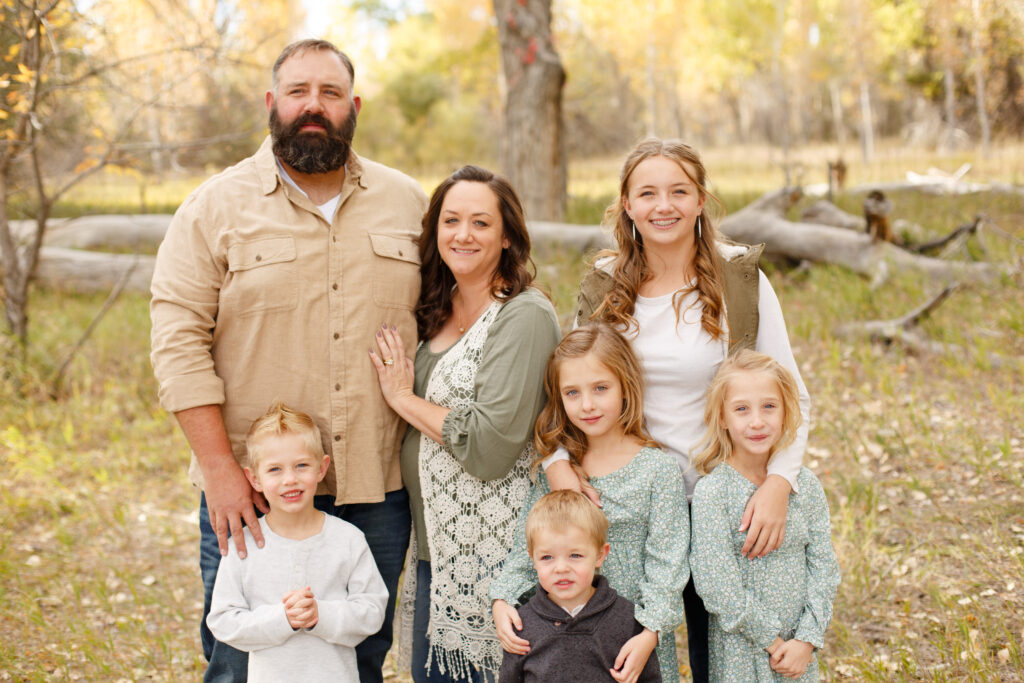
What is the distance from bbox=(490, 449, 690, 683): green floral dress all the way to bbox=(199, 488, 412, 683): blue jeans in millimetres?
542

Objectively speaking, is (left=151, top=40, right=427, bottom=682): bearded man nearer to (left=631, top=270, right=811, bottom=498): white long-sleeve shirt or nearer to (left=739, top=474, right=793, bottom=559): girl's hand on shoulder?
(left=631, top=270, right=811, bottom=498): white long-sleeve shirt

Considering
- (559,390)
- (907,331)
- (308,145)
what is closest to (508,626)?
(559,390)

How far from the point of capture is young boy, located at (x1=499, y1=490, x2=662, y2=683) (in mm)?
2340

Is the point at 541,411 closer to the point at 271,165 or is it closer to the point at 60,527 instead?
the point at 271,165

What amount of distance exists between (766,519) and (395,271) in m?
1.50

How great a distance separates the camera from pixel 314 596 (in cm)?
258

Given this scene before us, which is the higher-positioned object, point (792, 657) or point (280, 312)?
point (280, 312)

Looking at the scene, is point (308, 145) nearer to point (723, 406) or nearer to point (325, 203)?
point (325, 203)

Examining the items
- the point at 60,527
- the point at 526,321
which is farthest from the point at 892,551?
the point at 60,527

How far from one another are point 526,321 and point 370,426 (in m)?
0.68

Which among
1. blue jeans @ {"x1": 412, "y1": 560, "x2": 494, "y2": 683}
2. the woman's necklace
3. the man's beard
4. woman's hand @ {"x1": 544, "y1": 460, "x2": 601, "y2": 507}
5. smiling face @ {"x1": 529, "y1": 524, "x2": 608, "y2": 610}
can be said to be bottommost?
blue jeans @ {"x1": 412, "y1": 560, "x2": 494, "y2": 683}

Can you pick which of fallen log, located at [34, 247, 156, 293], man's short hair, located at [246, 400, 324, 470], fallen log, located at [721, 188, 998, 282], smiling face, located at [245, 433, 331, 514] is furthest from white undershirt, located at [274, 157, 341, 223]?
fallen log, located at [34, 247, 156, 293]

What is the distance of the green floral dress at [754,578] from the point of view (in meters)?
2.43

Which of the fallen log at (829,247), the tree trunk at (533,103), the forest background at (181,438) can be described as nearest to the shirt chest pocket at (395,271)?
the forest background at (181,438)
